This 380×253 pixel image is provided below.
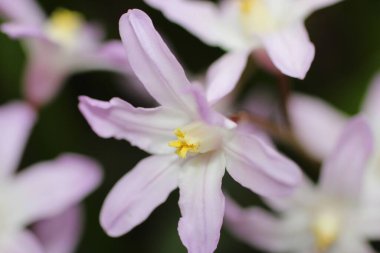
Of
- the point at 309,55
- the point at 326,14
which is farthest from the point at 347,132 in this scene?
the point at 326,14

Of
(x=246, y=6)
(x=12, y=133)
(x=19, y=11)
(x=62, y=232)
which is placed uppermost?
(x=246, y=6)

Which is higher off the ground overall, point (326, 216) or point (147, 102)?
point (326, 216)

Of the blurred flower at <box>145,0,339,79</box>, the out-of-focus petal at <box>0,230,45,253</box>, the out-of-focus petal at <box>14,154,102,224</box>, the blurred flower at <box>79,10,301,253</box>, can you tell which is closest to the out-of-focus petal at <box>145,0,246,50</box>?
the blurred flower at <box>145,0,339,79</box>

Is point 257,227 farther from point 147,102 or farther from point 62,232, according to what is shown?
point 147,102

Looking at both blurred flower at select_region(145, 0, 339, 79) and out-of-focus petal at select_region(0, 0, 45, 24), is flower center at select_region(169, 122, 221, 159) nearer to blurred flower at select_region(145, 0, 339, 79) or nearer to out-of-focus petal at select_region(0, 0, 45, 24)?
blurred flower at select_region(145, 0, 339, 79)

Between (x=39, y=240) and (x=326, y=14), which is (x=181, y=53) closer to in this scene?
(x=326, y=14)

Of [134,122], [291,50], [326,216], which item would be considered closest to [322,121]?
[326,216]

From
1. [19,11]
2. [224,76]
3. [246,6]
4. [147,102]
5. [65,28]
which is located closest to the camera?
[224,76]
